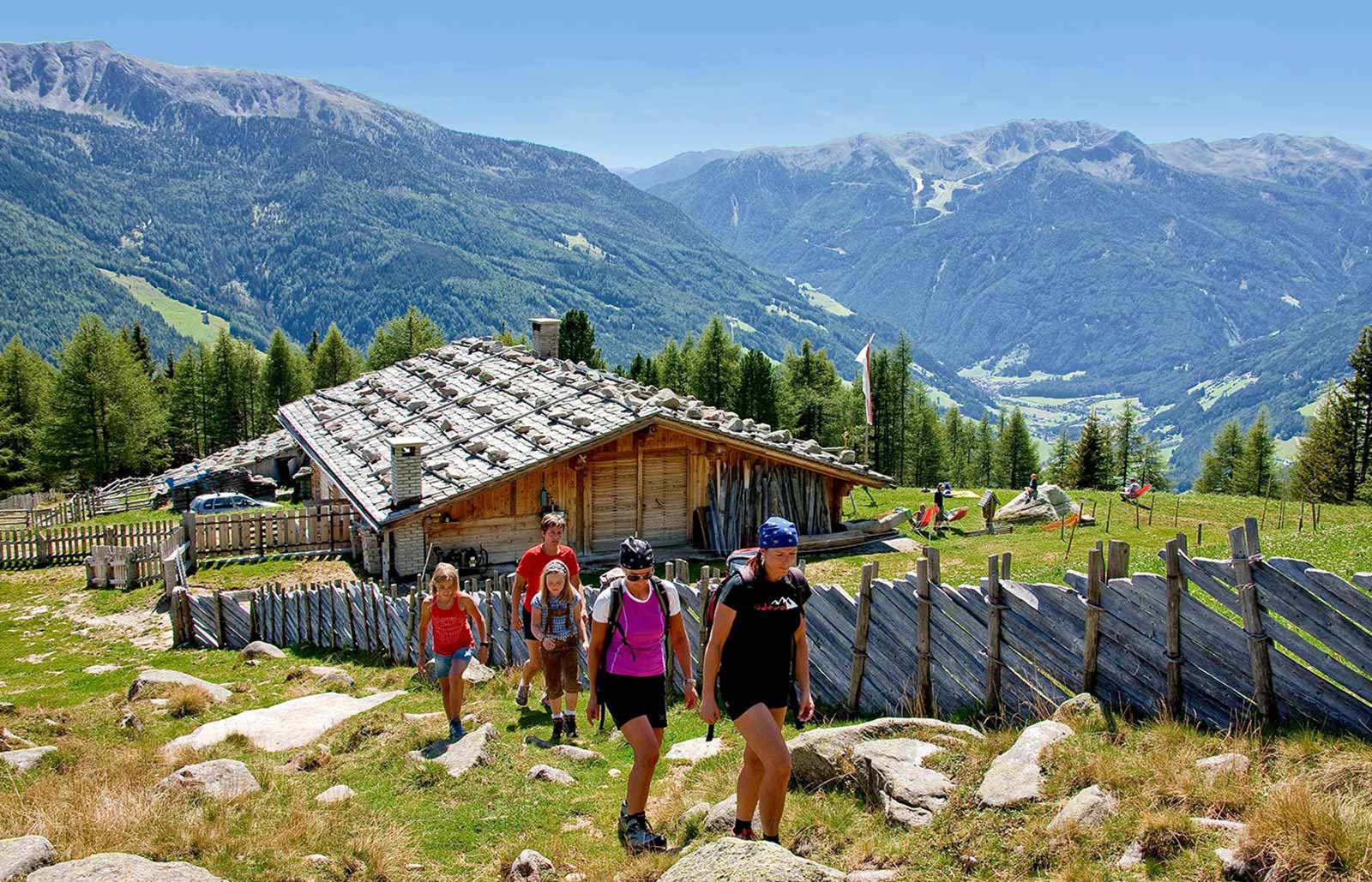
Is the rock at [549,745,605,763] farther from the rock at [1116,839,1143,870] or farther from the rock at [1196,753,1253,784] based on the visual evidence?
the rock at [1196,753,1253,784]

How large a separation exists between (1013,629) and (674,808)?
3.40 m

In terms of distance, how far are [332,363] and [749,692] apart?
85301mm

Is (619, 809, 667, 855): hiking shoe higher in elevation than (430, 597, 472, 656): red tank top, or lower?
lower

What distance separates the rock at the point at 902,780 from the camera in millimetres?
6508

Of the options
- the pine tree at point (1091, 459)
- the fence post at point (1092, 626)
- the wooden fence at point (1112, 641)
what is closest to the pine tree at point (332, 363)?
the pine tree at point (1091, 459)

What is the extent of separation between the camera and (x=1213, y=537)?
87.9 feet

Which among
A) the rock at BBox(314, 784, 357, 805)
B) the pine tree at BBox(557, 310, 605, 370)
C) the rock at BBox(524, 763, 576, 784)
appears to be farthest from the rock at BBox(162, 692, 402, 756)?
the pine tree at BBox(557, 310, 605, 370)

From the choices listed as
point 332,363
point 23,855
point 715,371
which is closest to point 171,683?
point 23,855

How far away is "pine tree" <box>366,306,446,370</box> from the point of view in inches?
3189

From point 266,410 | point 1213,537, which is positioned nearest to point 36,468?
point 266,410

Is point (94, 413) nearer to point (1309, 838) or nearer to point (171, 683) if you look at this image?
point (171, 683)

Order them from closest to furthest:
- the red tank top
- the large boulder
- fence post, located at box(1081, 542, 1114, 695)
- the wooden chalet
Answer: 1. fence post, located at box(1081, 542, 1114, 695)
2. the red tank top
3. the wooden chalet
4. the large boulder

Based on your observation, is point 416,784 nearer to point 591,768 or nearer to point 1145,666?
point 591,768

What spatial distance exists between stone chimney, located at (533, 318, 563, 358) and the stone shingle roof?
1.63 feet
